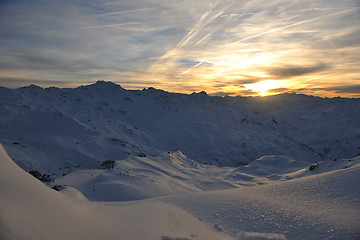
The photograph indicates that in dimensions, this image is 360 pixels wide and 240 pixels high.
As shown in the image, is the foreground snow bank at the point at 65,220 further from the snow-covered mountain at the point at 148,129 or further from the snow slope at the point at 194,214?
the snow-covered mountain at the point at 148,129

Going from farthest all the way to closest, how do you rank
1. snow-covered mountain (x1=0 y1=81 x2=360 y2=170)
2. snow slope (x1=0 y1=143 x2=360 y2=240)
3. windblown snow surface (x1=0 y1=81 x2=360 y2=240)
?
1. snow-covered mountain (x1=0 y1=81 x2=360 y2=170)
2. windblown snow surface (x1=0 y1=81 x2=360 y2=240)
3. snow slope (x1=0 y1=143 x2=360 y2=240)

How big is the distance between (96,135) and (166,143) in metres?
8.46

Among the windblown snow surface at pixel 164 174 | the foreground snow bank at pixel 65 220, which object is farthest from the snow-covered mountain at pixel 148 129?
the foreground snow bank at pixel 65 220

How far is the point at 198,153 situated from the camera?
2097 cm

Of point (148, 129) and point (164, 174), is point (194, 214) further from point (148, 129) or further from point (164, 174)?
point (148, 129)

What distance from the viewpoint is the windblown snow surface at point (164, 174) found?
224cm

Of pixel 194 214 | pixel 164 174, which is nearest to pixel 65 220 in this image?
pixel 194 214

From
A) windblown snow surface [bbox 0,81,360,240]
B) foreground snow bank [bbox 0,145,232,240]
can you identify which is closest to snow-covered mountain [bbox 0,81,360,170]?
windblown snow surface [bbox 0,81,360,240]

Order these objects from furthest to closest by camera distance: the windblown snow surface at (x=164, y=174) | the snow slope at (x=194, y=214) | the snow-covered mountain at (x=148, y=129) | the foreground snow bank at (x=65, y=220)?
1. the snow-covered mountain at (x=148, y=129)
2. the windblown snow surface at (x=164, y=174)
3. the snow slope at (x=194, y=214)
4. the foreground snow bank at (x=65, y=220)

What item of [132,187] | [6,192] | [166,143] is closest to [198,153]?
[166,143]

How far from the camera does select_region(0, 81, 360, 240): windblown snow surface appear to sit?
2.24m

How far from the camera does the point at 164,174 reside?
8.13 meters

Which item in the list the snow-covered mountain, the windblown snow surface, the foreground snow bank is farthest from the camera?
the snow-covered mountain

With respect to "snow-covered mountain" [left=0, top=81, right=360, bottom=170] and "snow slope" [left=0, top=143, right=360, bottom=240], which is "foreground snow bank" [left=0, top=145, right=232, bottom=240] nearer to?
"snow slope" [left=0, top=143, right=360, bottom=240]
